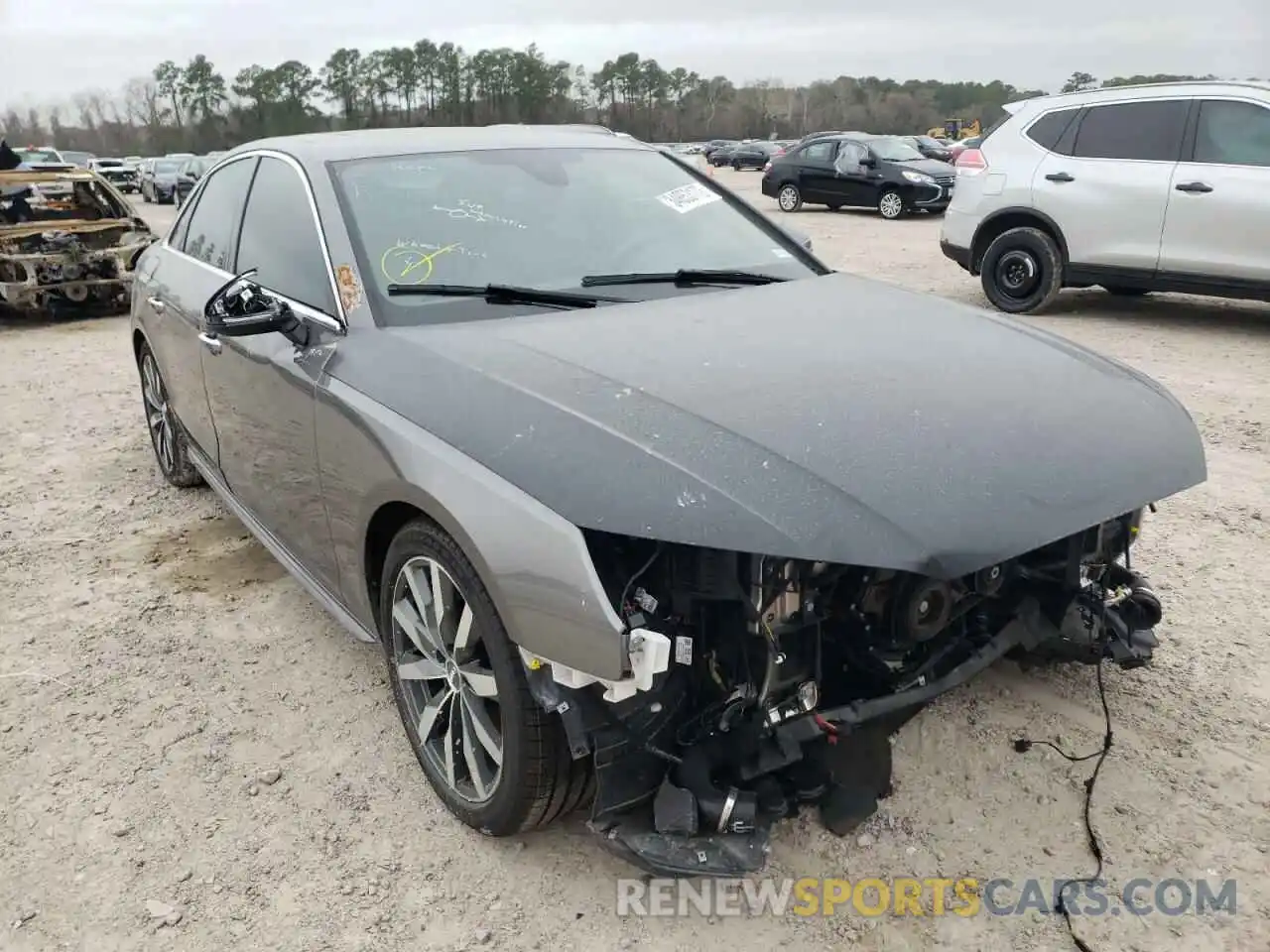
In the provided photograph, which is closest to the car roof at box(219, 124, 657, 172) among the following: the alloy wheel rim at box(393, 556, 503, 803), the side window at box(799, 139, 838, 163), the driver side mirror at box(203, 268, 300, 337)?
the driver side mirror at box(203, 268, 300, 337)

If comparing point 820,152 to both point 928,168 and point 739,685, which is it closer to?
point 928,168

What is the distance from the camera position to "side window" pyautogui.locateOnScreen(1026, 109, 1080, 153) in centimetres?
829

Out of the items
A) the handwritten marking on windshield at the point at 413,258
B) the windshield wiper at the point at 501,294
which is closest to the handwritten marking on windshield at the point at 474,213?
the handwritten marking on windshield at the point at 413,258

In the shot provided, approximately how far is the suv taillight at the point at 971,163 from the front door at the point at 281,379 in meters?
6.89

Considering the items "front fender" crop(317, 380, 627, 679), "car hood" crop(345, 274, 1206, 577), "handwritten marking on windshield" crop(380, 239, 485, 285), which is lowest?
"front fender" crop(317, 380, 627, 679)

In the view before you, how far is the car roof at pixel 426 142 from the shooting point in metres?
3.29

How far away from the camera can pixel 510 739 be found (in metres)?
2.22

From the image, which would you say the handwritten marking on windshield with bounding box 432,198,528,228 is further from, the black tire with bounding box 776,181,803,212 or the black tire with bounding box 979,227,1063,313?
the black tire with bounding box 776,181,803,212

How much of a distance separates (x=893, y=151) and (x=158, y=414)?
56.1 ft

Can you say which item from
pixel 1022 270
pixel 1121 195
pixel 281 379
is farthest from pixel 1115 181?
pixel 281 379

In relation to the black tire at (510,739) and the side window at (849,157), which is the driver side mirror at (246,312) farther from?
the side window at (849,157)

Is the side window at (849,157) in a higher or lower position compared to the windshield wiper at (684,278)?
lower

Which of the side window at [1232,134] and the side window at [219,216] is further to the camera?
the side window at [1232,134]

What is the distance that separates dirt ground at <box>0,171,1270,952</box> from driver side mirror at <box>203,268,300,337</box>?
1.19 m
